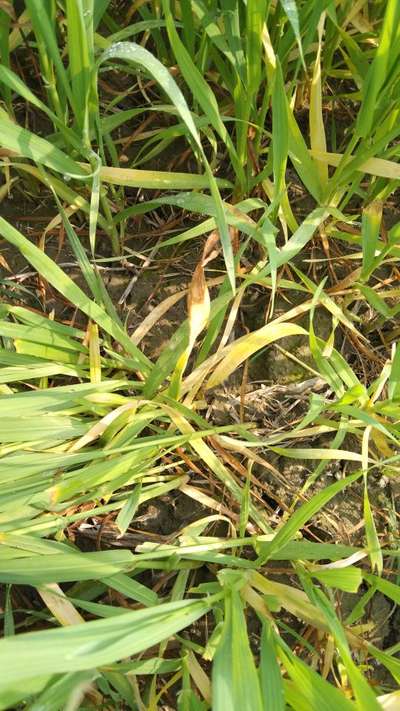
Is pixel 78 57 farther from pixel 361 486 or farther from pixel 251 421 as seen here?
pixel 361 486

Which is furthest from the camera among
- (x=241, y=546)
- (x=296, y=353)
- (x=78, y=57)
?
(x=296, y=353)

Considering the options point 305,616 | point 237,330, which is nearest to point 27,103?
point 237,330

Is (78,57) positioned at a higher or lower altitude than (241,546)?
higher

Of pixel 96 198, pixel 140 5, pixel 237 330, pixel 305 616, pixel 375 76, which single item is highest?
pixel 140 5

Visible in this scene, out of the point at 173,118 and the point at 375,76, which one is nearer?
the point at 375,76

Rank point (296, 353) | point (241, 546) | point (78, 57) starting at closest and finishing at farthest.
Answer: point (78, 57), point (241, 546), point (296, 353)

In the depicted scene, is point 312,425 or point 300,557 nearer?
point 300,557

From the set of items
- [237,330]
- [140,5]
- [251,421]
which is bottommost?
[251,421]

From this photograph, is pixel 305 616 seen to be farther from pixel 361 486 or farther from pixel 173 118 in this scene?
pixel 173 118

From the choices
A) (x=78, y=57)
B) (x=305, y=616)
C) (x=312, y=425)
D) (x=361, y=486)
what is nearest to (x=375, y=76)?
(x=78, y=57)
